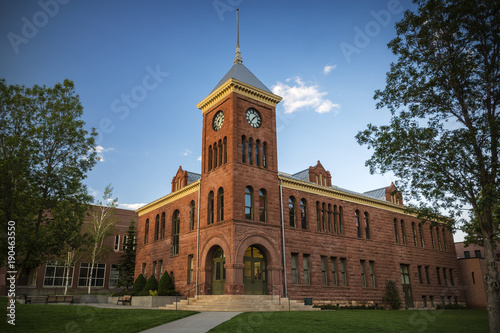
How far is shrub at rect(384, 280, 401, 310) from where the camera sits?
108 feet

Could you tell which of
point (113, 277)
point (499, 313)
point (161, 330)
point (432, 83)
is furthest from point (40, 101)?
point (113, 277)

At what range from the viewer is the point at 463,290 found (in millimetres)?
41188

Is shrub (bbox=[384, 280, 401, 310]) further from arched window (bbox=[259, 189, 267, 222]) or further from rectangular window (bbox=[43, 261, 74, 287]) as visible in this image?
rectangular window (bbox=[43, 261, 74, 287])

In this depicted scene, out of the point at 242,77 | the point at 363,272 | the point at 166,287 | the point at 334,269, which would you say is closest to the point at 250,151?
the point at 242,77

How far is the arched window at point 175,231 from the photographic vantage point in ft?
107

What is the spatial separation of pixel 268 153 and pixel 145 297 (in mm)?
14335

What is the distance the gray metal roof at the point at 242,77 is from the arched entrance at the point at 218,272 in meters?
13.0

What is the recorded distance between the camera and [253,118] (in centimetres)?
2930

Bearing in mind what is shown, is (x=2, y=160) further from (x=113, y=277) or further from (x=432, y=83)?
(x=113, y=277)

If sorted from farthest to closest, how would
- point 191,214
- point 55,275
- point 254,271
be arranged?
point 55,275
point 191,214
point 254,271

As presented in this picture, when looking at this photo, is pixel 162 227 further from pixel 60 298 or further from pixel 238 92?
pixel 238 92

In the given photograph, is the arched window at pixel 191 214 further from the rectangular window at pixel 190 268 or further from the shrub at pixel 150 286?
the shrub at pixel 150 286

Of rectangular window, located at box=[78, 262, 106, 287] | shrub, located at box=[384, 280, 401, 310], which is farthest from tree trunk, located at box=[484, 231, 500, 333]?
rectangular window, located at box=[78, 262, 106, 287]

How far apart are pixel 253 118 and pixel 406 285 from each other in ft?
72.7
